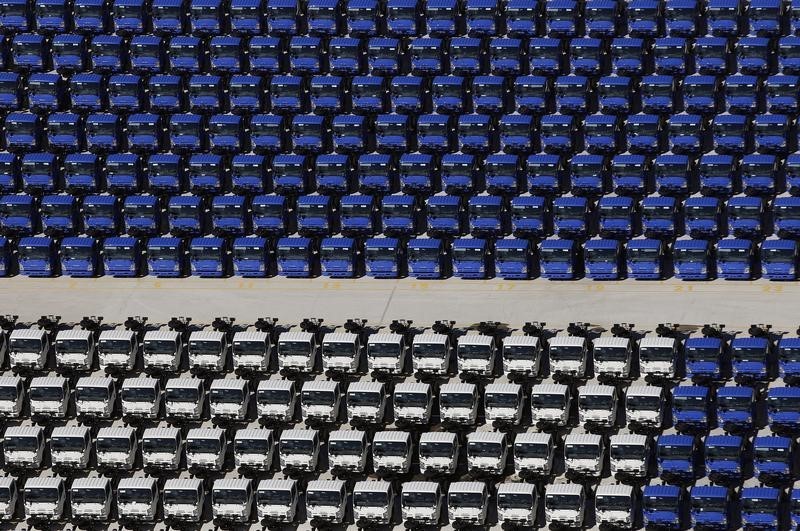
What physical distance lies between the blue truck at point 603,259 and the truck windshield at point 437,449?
37.2 ft

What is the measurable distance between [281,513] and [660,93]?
26.3 metres

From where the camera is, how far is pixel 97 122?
119375 millimetres

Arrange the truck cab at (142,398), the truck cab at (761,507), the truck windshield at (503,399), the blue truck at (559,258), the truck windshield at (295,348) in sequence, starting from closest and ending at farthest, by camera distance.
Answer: the truck cab at (761,507), the truck windshield at (503,399), the truck windshield at (295,348), the truck cab at (142,398), the blue truck at (559,258)

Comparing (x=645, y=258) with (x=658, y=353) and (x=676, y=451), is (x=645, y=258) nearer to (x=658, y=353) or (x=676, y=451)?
(x=658, y=353)

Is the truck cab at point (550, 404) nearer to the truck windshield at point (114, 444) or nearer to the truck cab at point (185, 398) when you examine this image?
the truck cab at point (185, 398)

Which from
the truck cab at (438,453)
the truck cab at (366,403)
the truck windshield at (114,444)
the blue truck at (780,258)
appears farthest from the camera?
the blue truck at (780,258)

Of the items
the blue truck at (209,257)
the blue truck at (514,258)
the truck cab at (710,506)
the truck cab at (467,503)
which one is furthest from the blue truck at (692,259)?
the blue truck at (209,257)

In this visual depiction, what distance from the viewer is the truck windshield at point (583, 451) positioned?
10388 centimetres

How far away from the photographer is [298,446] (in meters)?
106

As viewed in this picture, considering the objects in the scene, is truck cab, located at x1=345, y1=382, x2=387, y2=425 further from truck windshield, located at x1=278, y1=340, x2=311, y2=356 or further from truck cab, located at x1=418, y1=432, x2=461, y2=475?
truck windshield, located at x1=278, y1=340, x2=311, y2=356

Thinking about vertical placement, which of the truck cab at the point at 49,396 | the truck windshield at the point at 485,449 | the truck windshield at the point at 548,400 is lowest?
the truck windshield at the point at 485,449

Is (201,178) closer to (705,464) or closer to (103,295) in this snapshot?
(103,295)

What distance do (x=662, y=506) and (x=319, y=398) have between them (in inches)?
588

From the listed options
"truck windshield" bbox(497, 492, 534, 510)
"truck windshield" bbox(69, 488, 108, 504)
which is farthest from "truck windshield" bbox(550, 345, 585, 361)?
"truck windshield" bbox(69, 488, 108, 504)
